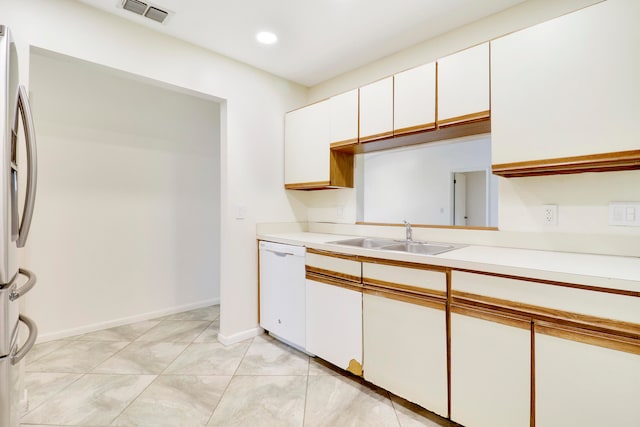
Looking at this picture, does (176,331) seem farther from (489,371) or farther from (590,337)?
(590,337)

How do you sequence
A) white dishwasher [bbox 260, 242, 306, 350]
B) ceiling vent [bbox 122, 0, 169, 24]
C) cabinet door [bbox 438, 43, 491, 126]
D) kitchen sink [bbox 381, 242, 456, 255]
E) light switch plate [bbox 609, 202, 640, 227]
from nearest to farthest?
light switch plate [bbox 609, 202, 640, 227] < cabinet door [bbox 438, 43, 491, 126] < ceiling vent [bbox 122, 0, 169, 24] < kitchen sink [bbox 381, 242, 456, 255] < white dishwasher [bbox 260, 242, 306, 350]

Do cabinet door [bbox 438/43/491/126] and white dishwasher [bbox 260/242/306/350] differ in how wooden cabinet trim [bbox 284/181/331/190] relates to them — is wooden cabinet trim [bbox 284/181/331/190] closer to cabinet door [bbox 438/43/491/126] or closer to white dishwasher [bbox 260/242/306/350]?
white dishwasher [bbox 260/242/306/350]

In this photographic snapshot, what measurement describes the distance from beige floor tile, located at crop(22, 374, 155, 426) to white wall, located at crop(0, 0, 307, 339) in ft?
2.46

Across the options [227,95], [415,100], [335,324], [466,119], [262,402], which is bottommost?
[262,402]

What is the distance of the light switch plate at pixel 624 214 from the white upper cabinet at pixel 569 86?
37 centimetres

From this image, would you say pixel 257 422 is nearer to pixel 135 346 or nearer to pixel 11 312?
pixel 11 312

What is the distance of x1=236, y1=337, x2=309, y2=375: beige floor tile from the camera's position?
206 centimetres

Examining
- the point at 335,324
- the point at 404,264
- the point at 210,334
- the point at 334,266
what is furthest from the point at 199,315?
the point at 404,264

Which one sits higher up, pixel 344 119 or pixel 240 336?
pixel 344 119

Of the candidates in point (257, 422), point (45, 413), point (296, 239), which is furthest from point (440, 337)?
point (45, 413)

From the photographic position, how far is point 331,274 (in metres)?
2.00

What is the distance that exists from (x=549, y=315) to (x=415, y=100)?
4.65ft

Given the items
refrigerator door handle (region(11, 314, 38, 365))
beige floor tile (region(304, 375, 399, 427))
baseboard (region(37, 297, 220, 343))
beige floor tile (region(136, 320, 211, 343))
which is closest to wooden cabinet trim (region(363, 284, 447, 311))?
beige floor tile (region(304, 375, 399, 427))

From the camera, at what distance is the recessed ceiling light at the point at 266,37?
2.13m
